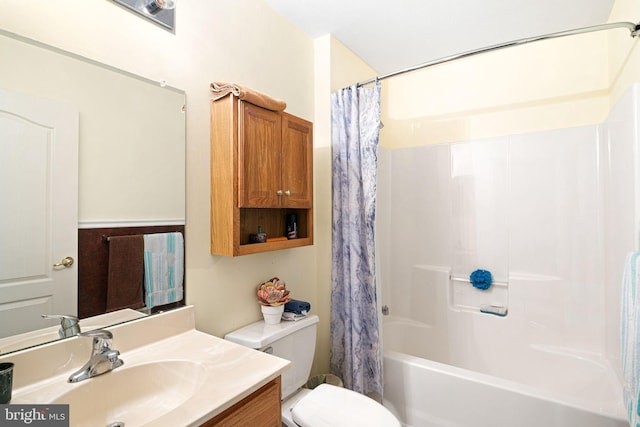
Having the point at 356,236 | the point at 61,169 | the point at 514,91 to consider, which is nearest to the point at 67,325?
the point at 61,169

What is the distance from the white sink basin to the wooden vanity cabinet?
13 centimetres

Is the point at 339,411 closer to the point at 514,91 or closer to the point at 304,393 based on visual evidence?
the point at 304,393

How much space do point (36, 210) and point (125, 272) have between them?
1.14 ft

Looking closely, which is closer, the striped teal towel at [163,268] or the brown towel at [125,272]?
Answer: the brown towel at [125,272]

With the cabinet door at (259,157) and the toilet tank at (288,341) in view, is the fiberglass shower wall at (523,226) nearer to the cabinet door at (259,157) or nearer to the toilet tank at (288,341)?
the toilet tank at (288,341)

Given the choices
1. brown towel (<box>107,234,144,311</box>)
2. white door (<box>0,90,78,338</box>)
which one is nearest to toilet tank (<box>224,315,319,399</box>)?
brown towel (<box>107,234,144,311</box>)

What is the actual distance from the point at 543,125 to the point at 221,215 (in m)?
2.29

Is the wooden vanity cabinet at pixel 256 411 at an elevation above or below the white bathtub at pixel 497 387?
above

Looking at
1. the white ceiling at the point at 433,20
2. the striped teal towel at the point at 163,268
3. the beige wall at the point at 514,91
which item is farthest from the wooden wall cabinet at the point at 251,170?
the beige wall at the point at 514,91

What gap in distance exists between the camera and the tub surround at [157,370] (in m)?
0.92

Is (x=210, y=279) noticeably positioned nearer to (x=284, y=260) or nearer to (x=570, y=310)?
(x=284, y=260)

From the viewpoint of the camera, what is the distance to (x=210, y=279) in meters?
1.55

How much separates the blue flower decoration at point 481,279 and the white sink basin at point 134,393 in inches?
80.5

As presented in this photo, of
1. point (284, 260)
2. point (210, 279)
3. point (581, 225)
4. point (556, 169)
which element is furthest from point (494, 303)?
point (210, 279)
